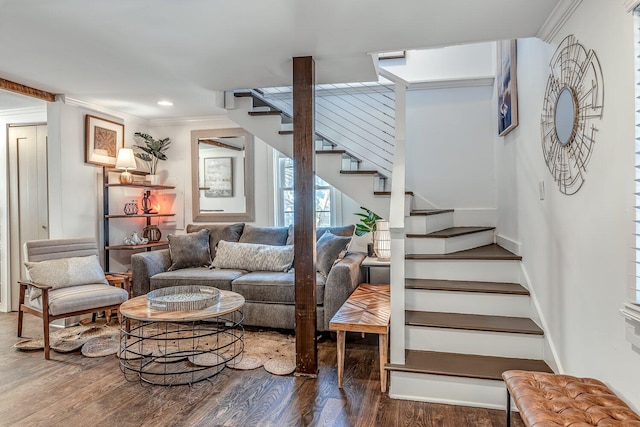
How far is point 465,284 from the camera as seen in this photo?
2.95 m

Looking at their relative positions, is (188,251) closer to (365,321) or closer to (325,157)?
(325,157)

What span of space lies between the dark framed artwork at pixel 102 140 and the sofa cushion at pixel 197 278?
5.08 feet

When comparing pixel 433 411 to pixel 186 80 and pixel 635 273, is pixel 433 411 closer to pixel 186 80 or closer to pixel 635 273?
pixel 635 273

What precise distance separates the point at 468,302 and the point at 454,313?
5.1 inches

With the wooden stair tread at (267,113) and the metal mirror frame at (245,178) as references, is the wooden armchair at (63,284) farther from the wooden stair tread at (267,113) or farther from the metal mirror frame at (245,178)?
the wooden stair tread at (267,113)

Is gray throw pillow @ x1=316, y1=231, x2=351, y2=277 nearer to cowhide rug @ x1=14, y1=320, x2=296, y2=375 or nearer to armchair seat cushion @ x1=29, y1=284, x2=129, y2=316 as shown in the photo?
cowhide rug @ x1=14, y1=320, x2=296, y2=375

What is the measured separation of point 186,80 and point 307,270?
2.12m

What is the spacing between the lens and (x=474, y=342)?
8.41 feet

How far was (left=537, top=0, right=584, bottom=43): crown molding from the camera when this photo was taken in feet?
6.87

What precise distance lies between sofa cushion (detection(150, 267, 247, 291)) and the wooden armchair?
12.1 inches

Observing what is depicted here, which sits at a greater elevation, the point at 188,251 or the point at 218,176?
the point at 218,176

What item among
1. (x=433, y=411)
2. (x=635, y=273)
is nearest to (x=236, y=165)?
(x=433, y=411)

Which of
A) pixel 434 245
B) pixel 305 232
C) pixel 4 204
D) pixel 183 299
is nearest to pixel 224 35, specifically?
pixel 305 232

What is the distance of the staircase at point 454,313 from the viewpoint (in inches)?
94.3
